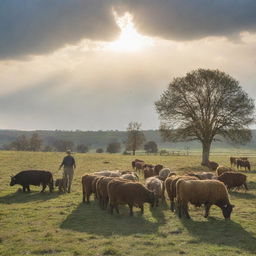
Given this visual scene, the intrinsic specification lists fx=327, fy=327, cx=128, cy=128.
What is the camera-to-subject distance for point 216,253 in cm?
994

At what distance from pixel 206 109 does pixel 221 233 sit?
3226 cm

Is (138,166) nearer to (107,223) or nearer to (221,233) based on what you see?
(107,223)

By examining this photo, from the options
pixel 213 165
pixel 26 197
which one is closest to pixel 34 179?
pixel 26 197

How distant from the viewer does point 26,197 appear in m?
20.1

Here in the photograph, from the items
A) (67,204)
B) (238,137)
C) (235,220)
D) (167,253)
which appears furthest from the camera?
(238,137)

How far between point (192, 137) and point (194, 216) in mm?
30638

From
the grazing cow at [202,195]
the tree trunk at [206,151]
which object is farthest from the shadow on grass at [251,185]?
the tree trunk at [206,151]

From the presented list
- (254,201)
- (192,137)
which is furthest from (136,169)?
(254,201)

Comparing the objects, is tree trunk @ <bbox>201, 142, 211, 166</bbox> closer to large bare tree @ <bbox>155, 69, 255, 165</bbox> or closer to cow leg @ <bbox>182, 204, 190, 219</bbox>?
large bare tree @ <bbox>155, 69, 255, 165</bbox>

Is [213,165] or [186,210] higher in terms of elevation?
[213,165]

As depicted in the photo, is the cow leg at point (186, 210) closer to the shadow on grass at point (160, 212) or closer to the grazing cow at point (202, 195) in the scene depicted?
the grazing cow at point (202, 195)

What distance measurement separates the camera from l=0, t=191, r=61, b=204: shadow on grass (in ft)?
61.7

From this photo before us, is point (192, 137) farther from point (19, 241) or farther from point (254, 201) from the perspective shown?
point (19, 241)

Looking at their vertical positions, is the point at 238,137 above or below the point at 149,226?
above
